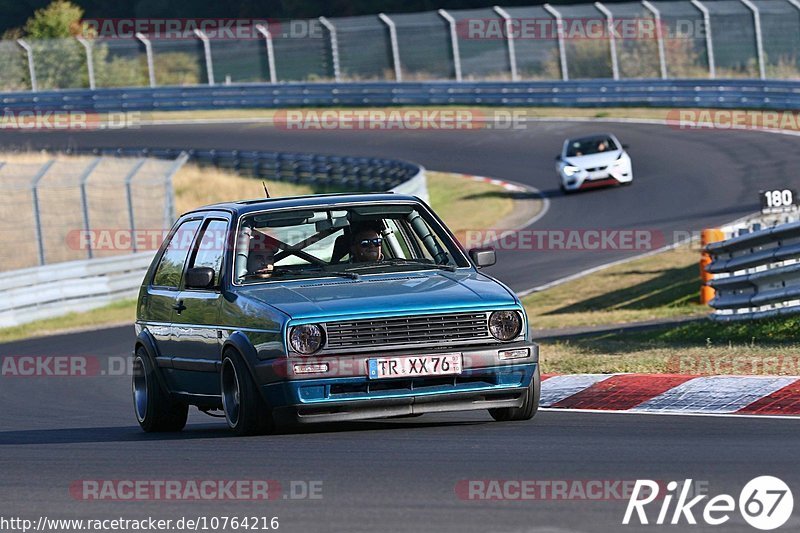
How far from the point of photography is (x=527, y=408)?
363 inches

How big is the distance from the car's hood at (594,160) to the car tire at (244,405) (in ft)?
80.8

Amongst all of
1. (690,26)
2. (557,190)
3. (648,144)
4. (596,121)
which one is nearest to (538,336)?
(557,190)

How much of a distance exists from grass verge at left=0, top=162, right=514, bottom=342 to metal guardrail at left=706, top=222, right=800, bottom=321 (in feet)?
38.3

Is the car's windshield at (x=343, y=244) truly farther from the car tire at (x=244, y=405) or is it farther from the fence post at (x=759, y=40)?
the fence post at (x=759, y=40)

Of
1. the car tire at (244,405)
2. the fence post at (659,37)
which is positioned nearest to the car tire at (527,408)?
the car tire at (244,405)

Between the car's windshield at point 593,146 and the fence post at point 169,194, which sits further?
the car's windshield at point 593,146

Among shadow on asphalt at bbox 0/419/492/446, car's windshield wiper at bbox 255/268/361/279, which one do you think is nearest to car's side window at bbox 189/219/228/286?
car's windshield wiper at bbox 255/268/361/279

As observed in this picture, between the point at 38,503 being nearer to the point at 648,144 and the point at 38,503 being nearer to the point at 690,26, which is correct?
the point at 648,144

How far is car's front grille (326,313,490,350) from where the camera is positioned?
28.6 feet

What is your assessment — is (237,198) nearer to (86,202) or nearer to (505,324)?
(86,202)

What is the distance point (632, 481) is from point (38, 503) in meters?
2.74

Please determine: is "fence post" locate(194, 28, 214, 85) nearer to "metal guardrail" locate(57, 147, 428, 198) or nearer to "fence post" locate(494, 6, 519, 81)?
"metal guardrail" locate(57, 147, 428, 198)

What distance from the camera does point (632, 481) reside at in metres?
6.64

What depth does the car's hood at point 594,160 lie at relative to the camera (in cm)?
3319
